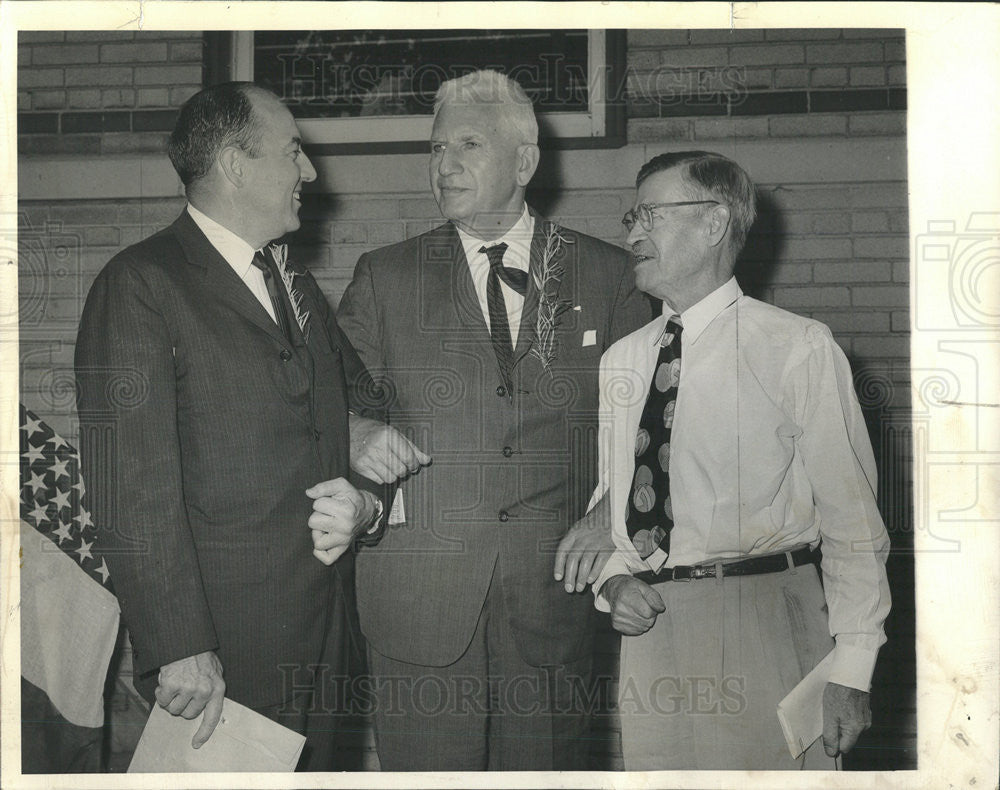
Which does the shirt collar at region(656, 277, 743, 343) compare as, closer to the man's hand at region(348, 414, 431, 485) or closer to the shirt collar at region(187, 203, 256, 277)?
the man's hand at region(348, 414, 431, 485)

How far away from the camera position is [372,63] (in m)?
3.02

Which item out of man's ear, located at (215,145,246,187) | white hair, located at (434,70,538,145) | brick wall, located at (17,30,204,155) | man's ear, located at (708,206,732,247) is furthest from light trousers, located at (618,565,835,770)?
brick wall, located at (17,30,204,155)

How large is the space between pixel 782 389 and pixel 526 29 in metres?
1.24

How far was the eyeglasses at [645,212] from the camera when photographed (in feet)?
9.50

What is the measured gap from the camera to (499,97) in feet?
9.68

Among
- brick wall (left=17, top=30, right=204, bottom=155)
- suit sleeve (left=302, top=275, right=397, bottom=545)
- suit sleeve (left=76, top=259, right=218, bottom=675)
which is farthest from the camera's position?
brick wall (left=17, top=30, right=204, bottom=155)

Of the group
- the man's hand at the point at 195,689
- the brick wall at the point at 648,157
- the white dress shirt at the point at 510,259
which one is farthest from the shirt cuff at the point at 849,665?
the man's hand at the point at 195,689

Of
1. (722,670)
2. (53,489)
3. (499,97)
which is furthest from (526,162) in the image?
(53,489)

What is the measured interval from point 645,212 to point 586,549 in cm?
94

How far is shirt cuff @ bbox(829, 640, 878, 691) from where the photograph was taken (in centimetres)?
281

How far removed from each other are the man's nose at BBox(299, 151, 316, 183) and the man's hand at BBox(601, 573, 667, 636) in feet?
4.54

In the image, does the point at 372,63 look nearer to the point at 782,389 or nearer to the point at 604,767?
the point at 782,389

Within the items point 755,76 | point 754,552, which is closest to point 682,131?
point 755,76

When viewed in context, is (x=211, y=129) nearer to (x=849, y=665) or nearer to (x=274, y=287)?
(x=274, y=287)
